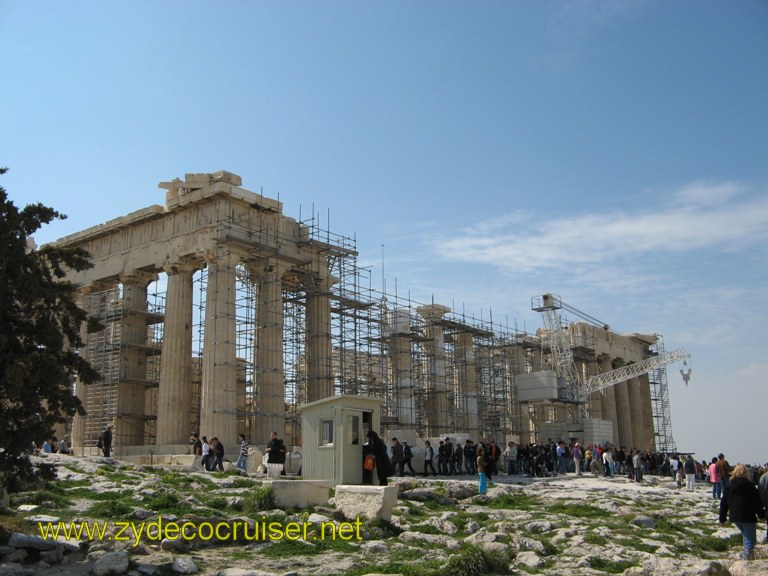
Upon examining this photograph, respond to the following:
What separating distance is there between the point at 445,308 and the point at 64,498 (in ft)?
101

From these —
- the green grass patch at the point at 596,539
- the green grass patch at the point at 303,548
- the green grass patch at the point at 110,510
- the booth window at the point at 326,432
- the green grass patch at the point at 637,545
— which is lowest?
the green grass patch at the point at 637,545

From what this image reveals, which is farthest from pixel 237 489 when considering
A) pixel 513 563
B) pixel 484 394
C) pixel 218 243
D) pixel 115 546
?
pixel 484 394

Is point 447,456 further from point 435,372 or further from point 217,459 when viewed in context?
point 435,372

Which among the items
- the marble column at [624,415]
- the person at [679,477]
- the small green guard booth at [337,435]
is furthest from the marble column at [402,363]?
the marble column at [624,415]

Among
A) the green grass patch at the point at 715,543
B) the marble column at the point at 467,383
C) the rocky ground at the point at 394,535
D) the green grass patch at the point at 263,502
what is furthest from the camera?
the marble column at the point at 467,383

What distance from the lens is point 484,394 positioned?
51.4 metres

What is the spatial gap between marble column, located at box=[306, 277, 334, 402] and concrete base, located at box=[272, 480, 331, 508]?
18.6m

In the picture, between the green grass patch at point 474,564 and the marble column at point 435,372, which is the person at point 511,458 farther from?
the green grass patch at point 474,564

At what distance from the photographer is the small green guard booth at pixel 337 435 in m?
17.9

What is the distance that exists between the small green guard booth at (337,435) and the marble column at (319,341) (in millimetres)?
17074

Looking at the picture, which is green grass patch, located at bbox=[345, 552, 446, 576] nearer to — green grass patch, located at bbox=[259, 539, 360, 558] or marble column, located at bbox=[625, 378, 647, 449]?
green grass patch, located at bbox=[259, 539, 360, 558]

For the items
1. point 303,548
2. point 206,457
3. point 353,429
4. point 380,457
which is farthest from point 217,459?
point 303,548

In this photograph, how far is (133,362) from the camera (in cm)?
3762

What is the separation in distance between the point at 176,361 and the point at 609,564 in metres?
24.6
